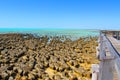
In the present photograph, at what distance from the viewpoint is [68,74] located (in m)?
11.7

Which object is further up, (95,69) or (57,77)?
(95,69)

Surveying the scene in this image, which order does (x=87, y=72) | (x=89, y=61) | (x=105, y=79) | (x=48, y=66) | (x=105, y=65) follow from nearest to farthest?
1. (x=105, y=79)
2. (x=105, y=65)
3. (x=87, y=72)
4. (x=48, y=66)
5. (x=89, y=61)

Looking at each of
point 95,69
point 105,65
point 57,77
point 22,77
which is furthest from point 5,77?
point 105,65

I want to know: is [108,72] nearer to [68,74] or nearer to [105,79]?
[105,79]

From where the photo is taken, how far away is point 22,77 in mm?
11297

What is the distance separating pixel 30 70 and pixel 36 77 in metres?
1.23

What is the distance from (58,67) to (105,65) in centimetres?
1058

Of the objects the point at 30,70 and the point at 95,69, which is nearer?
the point at 95,69

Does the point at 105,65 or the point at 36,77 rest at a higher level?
the point at 105,65

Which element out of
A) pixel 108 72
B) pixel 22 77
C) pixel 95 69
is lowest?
pixel 22 77

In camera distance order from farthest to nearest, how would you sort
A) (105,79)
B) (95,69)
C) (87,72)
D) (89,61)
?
1. (89,61)
2. (87,72)
3. (95,69)
4. (105,79)

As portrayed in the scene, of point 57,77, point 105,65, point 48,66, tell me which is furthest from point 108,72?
point 48,66

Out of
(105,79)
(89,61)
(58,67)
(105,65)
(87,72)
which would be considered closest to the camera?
(105,79)

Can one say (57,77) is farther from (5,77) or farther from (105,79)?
(105,79)
